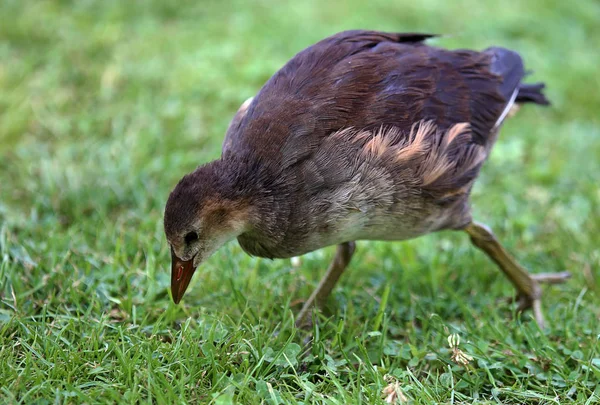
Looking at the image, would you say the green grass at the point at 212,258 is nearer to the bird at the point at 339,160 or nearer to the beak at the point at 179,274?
the beak at the point at 179,274

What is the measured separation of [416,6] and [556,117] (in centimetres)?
240

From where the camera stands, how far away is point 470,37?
7.80 m

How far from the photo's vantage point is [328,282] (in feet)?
12.3

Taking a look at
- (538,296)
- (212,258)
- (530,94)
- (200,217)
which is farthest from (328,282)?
(530,94)

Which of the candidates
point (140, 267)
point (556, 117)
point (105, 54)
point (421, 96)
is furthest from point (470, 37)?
point (140, 267)

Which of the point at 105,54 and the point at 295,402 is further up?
the point at 105,54

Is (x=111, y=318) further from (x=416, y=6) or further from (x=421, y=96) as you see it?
(x=416, y=6)

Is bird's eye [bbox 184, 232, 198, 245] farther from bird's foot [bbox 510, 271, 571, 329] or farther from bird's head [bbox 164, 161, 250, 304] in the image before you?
bird's foot [bbox 510, 271, 571, 329]

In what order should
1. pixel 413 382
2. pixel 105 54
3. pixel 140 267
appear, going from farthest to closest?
pixel 105 54, pixel 140 267, pixel 413 382

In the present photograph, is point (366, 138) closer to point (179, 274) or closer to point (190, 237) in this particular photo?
point (190, 237)

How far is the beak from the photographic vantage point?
3283 millimetres

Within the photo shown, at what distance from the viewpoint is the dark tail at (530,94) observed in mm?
4156

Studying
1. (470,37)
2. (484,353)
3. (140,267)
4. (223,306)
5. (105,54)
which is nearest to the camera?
(484,353)

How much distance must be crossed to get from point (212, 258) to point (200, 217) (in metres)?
1.01
